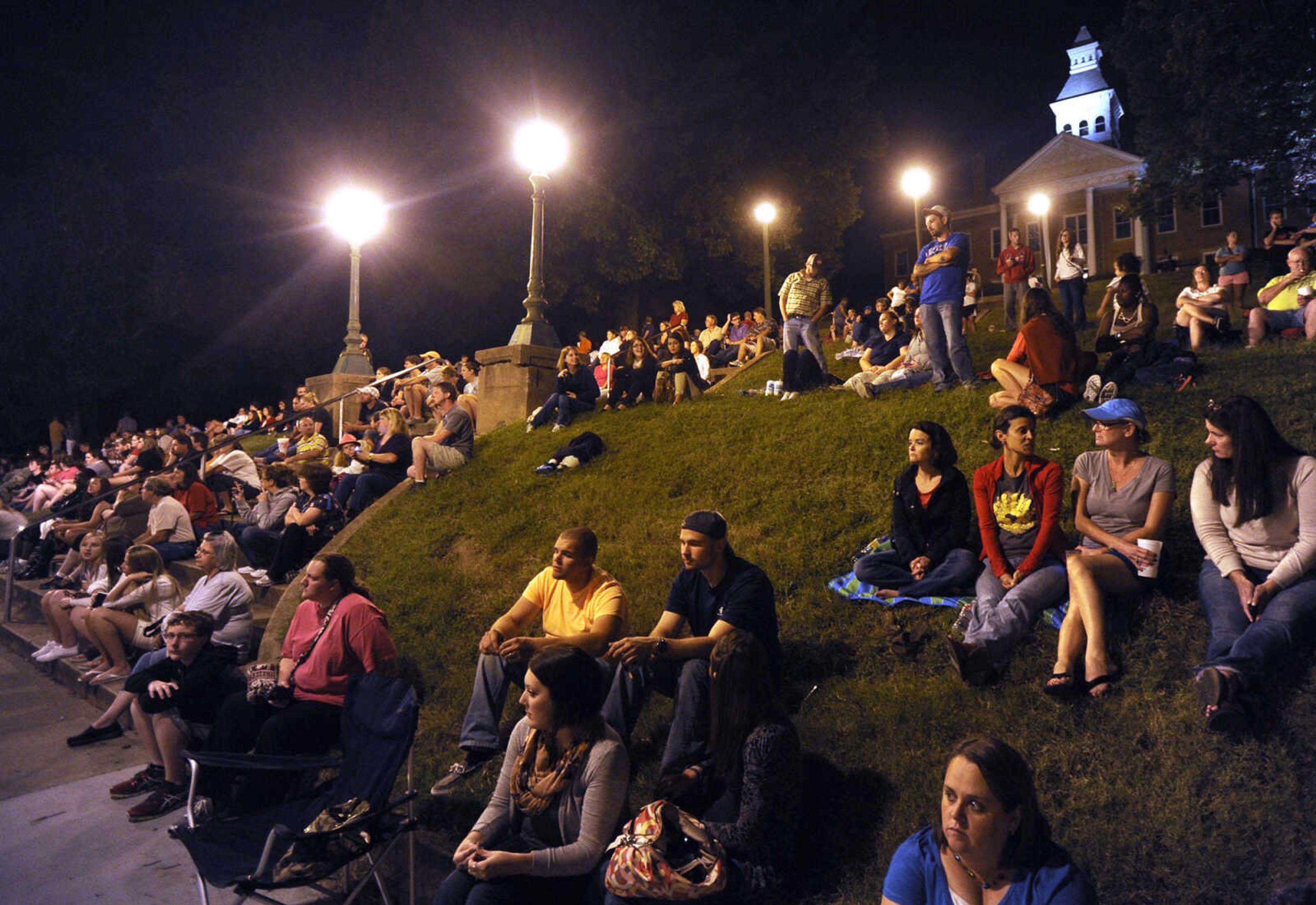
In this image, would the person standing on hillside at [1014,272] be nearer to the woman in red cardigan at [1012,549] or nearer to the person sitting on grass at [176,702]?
the woman in red cardigan at [1012,549]

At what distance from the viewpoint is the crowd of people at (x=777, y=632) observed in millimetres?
3363

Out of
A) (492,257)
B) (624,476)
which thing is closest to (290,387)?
(492,257)

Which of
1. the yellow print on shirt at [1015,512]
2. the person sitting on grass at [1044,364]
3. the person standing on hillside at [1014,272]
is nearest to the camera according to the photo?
the yellow print on shirt at [1015,512]

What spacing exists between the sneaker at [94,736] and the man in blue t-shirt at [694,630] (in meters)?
4.91

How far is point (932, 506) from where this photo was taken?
5.30 m

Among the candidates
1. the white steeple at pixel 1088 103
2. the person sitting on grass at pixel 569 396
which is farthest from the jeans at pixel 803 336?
the white steeple at pixel 1088 103

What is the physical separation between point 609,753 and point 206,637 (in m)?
3.83

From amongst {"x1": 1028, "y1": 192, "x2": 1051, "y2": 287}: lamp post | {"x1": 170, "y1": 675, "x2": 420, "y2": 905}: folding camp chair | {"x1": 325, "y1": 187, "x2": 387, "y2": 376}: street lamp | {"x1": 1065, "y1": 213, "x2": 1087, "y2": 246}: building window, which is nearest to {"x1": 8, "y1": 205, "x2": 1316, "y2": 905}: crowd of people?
{"x1": 170, "y1": 675, "x2": 420, "y2": 905}: folding camp chair

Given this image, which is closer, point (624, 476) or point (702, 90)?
point (624, 476)

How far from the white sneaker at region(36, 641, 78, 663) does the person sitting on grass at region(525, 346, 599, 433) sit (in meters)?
5.67

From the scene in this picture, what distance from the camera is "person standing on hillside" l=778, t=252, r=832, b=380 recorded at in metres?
10.2

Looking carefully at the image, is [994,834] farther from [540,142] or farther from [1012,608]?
[540,142]

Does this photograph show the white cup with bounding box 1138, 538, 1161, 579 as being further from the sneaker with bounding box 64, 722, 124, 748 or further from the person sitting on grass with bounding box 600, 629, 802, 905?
the sneaker with bounding box 64, 722, 124, 748

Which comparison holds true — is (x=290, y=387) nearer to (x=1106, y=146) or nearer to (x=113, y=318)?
(x=113, y=318)
